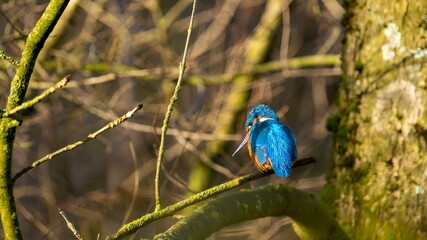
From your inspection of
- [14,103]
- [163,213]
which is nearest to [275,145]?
[163,213]

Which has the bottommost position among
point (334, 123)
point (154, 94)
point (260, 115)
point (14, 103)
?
point (334, 123)

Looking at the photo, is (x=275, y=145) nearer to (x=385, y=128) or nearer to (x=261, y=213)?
(x=261, y=213)

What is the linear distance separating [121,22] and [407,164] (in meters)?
3.51

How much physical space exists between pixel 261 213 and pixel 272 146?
0.94 ft

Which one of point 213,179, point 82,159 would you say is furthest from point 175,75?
point 82,159

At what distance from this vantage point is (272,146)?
289 centimetres

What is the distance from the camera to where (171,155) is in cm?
695

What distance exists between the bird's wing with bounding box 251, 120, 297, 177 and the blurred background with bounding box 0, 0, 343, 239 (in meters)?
1.04

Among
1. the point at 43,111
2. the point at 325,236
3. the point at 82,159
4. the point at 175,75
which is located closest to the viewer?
the point at 325,236

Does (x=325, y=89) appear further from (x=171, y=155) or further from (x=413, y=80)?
(x=413, y=80)

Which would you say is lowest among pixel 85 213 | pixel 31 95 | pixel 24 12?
pixel 85 213

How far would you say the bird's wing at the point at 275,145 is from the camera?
2834 mm

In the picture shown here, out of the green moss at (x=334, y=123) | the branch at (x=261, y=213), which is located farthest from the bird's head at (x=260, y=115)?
the branch at (x=261, y=213)

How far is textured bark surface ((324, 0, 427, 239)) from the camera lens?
3088mm
